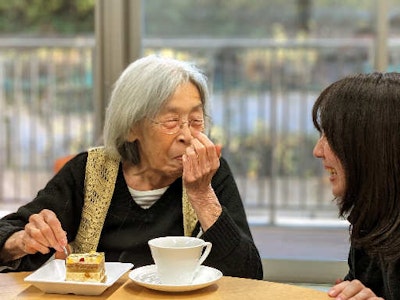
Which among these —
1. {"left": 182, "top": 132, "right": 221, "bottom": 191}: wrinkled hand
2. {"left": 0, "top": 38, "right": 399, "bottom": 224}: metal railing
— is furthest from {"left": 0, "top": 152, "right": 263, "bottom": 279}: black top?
{"left": 0, "top": 38, "right": 399, "bottom": 224}: metal railing

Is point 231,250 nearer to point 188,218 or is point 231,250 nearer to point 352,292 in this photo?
point 188,218

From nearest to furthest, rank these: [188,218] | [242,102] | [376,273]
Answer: [376,273]
[188,218]
[242,102]

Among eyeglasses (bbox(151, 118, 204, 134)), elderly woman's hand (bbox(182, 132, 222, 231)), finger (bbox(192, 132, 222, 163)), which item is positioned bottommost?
elderly woman's hand (bbox(182, 132, 222, 231))

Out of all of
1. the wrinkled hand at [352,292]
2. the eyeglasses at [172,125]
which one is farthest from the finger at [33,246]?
the wrinkled hand at [352,292]

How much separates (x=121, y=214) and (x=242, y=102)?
7.57ft

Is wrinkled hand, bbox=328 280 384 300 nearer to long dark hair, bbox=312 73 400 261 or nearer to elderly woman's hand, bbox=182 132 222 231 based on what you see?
long dark hair, bbox=312 73 400 261

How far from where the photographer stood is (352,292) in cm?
151

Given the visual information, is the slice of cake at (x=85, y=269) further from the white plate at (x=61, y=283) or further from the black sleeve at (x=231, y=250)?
the black sleeve at (x=231, y=250)

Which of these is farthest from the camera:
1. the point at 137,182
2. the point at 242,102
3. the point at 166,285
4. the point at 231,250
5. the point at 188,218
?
the point at 242,102

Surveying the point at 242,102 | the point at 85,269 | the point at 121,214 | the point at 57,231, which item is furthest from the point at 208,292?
the point at 242,102

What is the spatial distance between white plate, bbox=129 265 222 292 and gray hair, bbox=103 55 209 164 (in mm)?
563

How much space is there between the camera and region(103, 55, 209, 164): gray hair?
2023 mm

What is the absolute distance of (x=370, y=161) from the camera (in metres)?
1.53

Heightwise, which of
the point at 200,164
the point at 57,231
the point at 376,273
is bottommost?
the point at 376,273
